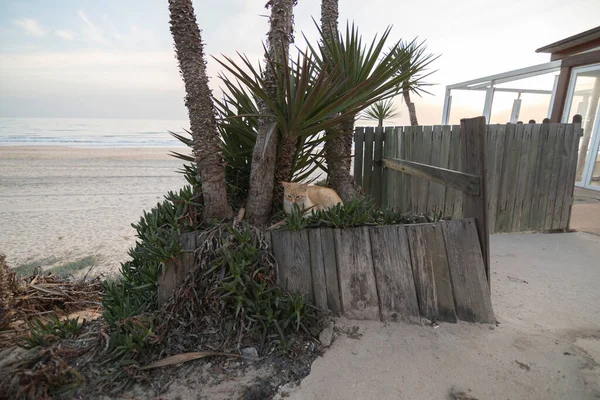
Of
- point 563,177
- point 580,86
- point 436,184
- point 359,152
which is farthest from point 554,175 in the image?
point 580,86

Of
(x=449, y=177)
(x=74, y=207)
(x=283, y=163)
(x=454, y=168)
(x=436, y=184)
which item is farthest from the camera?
(x=74, y=207)

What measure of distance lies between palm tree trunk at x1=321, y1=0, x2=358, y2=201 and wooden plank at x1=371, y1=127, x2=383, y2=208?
3.42 feet

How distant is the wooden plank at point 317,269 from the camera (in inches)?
79.3

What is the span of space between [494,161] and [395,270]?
3.08 metres

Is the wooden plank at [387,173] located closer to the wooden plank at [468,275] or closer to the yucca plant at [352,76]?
the yucca plant at [352,76]

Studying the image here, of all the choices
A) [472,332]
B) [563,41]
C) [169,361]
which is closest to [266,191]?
[169,361]

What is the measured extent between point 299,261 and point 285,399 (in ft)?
2.60

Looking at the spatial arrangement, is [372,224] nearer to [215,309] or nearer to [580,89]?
[215,309]

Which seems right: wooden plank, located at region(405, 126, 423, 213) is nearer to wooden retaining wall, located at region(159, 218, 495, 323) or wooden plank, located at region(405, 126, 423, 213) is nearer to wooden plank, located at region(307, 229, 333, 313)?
wooden retaining wall, located at region(159, 218, 495, 323)

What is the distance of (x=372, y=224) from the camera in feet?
6.95

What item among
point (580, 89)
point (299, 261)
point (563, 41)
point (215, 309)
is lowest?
point (215, 309)

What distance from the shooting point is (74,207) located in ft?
22.3

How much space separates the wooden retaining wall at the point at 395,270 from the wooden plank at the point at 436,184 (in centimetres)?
202

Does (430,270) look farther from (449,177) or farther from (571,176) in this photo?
(571,176)
